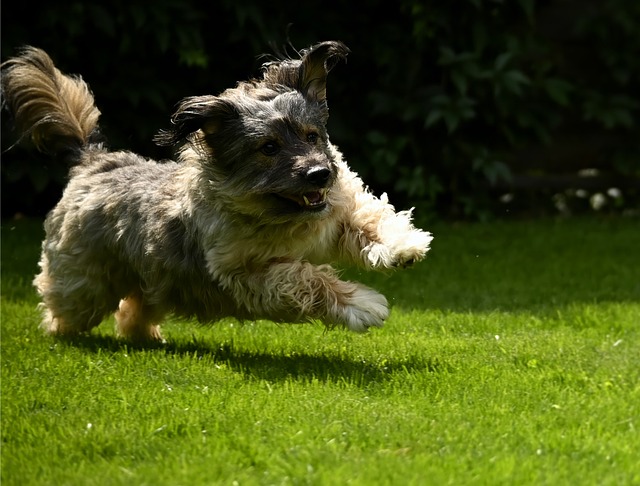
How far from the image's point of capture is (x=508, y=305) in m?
6.98

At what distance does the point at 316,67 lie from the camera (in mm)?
5695

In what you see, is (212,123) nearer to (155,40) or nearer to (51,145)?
(51,145)

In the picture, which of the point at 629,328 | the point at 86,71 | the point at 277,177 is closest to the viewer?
the point at 277,177

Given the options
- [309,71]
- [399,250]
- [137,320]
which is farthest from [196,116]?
[137,320]

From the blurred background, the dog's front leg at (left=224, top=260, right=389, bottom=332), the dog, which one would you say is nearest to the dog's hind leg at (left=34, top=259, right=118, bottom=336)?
the dog

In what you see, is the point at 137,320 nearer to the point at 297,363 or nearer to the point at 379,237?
the point at 297,363

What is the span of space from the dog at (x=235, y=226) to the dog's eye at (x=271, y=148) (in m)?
0.01

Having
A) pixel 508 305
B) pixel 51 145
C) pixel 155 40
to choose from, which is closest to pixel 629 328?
pixel 508 305

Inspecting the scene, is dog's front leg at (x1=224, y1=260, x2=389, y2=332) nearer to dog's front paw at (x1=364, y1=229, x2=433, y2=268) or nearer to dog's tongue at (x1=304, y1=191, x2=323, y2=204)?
dog's front paw at (x1=364, y1=229, x2=433, y2=268)

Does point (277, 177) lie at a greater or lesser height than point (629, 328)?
greater

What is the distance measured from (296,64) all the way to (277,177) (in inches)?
30.4

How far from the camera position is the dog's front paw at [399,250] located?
523 centimetres

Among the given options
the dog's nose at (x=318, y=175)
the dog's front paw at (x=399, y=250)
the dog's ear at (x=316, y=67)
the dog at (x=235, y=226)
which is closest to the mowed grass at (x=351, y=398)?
the dog at (x=235, y=226)

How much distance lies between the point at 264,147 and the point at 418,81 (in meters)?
5.10
